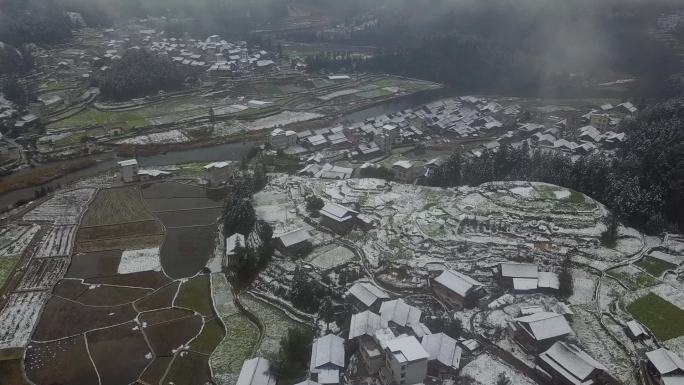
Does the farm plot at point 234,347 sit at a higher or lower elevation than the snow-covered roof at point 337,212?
lower

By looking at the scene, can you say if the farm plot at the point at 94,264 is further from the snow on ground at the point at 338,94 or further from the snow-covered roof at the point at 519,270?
the snow on ground at the point at 338,94

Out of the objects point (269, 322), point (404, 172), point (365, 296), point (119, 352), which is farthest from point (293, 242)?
point (404, 172)

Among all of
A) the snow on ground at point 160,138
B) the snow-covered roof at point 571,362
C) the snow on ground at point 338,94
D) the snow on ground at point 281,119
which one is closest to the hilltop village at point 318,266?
the snow-covered roof at point 571,362

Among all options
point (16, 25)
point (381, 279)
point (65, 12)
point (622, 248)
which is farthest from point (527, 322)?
point (65, 12)

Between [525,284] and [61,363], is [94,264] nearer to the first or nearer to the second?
[61,363]

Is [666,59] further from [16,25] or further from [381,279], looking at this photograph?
[16,25]
